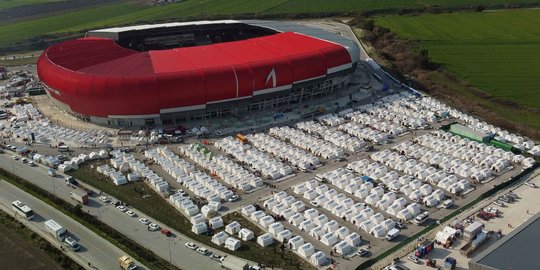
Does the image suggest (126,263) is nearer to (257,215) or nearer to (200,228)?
(200,228)

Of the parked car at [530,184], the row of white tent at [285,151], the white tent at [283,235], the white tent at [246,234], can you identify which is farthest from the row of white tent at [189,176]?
the parked car at [530,184]

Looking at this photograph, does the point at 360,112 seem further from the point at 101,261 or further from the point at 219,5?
the point at 219,5

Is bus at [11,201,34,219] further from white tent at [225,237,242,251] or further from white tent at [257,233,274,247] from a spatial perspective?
white tent at [257,233,274,247]

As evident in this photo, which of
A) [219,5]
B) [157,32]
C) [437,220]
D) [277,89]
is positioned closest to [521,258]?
[437,220]

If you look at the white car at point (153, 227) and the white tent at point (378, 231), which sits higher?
the white tent at point (378, 231)

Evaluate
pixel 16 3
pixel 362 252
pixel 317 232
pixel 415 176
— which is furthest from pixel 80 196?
pixel 16 3

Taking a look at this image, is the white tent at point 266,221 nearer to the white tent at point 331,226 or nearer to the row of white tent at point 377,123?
the white tent at point 331,226
